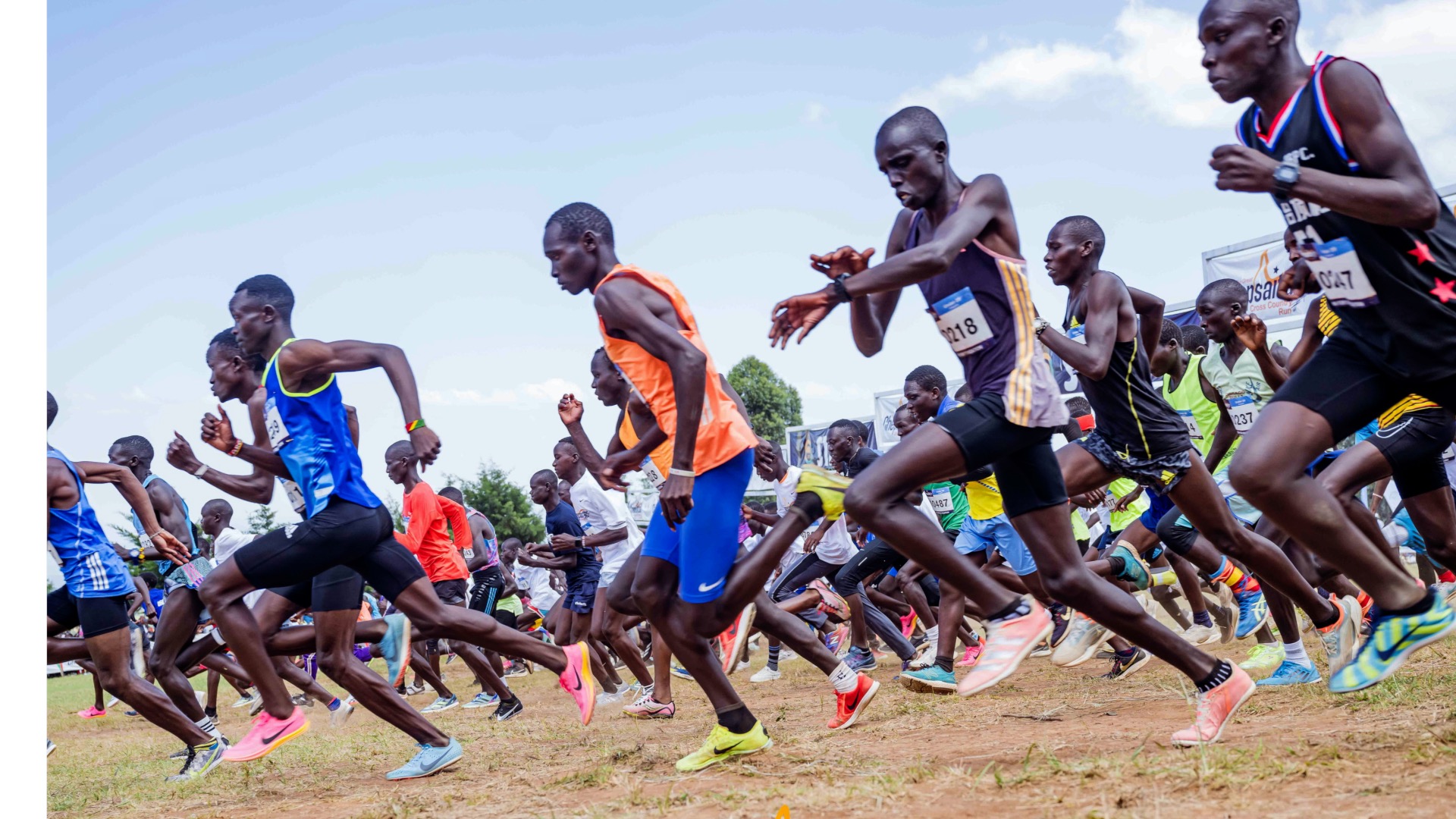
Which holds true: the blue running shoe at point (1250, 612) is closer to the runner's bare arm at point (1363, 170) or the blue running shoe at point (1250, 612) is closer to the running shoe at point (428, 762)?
the runner's bare arm at point (1363, 170)

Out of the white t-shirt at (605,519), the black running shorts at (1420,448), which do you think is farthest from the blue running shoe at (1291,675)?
the white t-shirt at (605,519)

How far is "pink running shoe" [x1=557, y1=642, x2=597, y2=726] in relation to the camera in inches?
245

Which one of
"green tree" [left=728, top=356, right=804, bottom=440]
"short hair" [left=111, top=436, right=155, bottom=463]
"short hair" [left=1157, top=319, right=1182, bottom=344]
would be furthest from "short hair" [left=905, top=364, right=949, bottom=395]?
"green tree" [left=728, top=356, right=804, bottom=440]

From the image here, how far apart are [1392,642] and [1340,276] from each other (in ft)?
3.73

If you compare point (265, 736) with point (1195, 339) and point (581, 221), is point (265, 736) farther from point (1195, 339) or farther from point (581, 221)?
point (1195, 339)

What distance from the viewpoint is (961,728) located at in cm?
533

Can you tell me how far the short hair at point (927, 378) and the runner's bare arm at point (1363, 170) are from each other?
4.79 m

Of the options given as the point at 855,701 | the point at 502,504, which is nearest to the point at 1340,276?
the point at 855,701

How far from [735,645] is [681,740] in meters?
1.54

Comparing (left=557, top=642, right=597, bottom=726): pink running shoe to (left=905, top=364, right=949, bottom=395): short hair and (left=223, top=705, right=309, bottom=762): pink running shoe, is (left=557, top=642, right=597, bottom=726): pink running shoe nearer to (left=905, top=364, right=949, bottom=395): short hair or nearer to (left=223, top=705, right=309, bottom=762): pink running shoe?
(left=223, top=705, right=309, bottom=762): pink running shoe

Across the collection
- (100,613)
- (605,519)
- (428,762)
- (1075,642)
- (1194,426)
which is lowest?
(1075,642)

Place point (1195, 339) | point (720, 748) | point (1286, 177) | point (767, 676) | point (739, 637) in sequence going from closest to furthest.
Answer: point (1286, 177), point (720, 748), point (739, 637), point (1195, 339), point (767, 676)

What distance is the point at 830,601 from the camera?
9922mm
